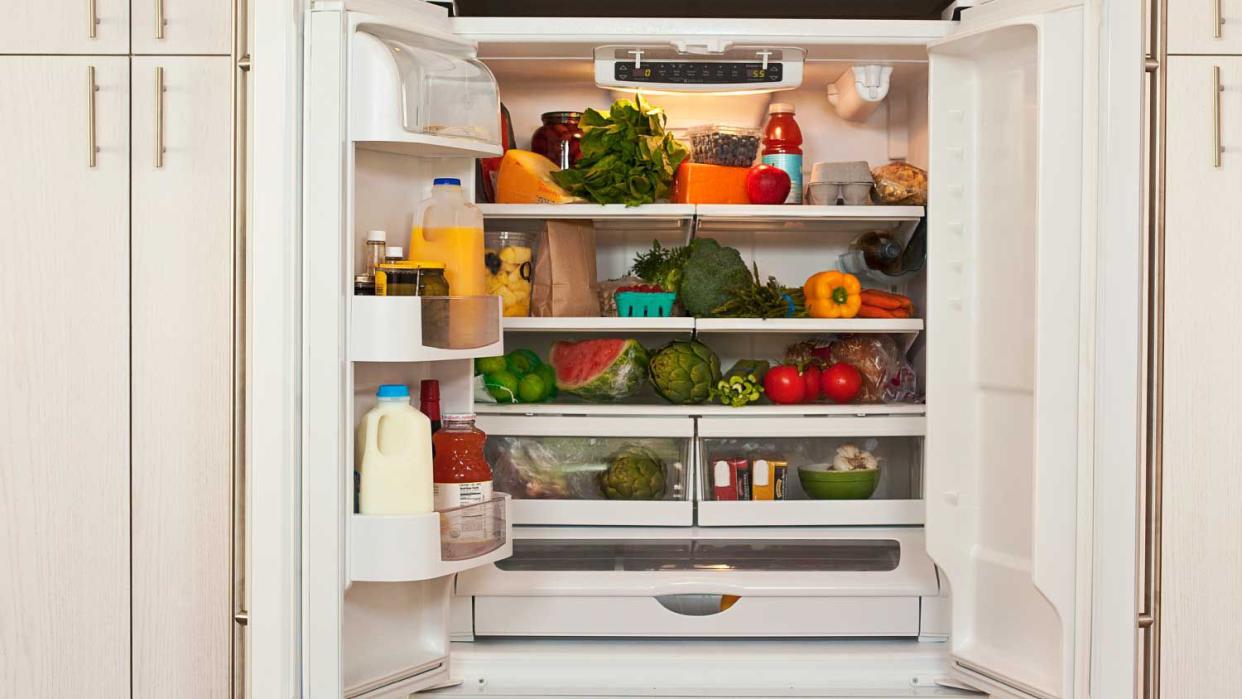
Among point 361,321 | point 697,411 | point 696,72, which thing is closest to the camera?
point 361,321

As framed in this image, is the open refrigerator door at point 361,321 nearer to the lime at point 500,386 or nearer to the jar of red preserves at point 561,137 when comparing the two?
the lime at point 500,386

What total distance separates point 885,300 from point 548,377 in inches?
32.4

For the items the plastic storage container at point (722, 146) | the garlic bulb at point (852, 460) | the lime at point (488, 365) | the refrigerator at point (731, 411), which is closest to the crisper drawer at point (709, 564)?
the refrigerator at point (731, 411)

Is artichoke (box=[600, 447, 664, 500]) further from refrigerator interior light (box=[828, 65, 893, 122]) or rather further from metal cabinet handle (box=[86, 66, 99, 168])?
metal cabinet handle (box=[86, 66, 99, 168])

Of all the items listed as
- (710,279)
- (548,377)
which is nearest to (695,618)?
(548,377)

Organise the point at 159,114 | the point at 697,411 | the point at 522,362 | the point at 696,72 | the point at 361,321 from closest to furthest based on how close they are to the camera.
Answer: the point at 361,321 → the point at 159,114 → the point at 696,72 → the point at 697,411 → the point at 522,362

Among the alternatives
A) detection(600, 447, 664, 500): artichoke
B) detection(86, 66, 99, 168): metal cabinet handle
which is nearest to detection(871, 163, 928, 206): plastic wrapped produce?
detection(600, 447, 664, 500): artichoke

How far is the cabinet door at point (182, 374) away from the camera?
1850mm

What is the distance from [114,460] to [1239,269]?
210cm

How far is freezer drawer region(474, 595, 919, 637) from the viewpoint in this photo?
2.15 meters

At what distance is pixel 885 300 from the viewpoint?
7.70 ft

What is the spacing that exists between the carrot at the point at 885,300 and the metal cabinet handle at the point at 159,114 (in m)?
1.55

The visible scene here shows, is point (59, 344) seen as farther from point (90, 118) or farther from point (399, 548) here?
point (399, 548)

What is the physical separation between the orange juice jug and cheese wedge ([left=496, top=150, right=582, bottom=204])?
14.4 inches
